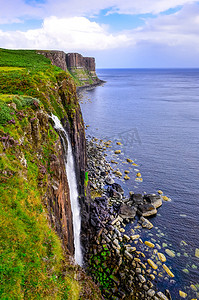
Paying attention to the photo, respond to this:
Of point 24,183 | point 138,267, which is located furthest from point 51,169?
point 138,267

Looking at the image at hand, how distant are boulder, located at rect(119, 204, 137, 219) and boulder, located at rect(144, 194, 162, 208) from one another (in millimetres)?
3636

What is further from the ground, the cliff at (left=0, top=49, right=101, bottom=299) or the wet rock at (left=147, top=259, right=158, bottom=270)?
the cliff at (left=0, top=49, right=101, bottom=299)

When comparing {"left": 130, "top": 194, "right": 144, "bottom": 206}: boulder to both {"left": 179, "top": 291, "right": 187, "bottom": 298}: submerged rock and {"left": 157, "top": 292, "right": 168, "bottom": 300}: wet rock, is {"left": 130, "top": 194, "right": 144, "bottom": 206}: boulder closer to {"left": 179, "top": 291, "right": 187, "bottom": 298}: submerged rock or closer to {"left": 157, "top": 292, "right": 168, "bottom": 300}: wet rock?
{"left": 179, "top": 291, "right": 187, "bottom": 298}: submerged rock

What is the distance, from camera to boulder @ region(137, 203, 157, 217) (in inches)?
1268

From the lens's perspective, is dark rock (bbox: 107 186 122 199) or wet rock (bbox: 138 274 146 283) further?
dark rock (bbox: 107 186 122 199)

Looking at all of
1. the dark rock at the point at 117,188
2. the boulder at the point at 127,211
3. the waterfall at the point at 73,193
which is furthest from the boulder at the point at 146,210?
the waterfall at the point at 73,193

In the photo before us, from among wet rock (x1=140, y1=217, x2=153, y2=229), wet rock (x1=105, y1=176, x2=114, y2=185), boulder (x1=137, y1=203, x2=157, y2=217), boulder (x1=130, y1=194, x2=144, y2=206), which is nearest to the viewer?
wet rock (x1=140, y1=217, x2=153, y2=229)

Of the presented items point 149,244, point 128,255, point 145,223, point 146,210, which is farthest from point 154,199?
point 128,255

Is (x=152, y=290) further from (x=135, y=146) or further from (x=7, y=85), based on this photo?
(x=135, y=146)

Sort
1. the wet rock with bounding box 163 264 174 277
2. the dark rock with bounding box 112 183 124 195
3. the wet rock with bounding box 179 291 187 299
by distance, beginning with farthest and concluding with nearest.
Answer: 1. the dark rock with bounding box 112 183 124 195
2. the wet rock with bounding box 163 264 174 277
3. the wet rock with bounding box 179 291 187 299

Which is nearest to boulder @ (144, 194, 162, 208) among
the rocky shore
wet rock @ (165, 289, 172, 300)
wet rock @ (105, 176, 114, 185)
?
the rocky shore

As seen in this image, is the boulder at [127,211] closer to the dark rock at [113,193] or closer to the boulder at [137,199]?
the boulder at [137,199]

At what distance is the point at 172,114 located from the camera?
9169cm

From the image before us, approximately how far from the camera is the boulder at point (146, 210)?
32.2 meters
